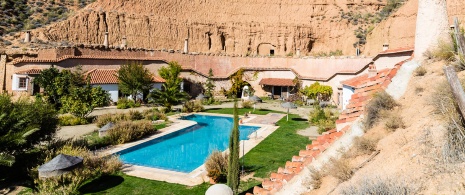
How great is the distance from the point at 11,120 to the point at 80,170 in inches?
110

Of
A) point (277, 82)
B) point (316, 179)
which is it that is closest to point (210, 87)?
point (277, 82)

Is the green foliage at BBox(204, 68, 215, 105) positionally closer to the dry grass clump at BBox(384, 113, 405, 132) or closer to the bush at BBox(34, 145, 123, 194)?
the bush at BBox(34, 145, 123, 194)

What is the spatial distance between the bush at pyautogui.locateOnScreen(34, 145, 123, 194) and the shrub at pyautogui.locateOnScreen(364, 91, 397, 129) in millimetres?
7742

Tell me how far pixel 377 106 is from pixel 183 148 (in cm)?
1146

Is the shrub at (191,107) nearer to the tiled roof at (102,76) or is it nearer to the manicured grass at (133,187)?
the tiled roof at (102,76)

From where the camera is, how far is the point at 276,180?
18.3ft

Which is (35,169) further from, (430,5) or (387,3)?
(387,3)

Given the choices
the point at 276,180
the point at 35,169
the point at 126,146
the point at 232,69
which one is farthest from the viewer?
the point at 232,69

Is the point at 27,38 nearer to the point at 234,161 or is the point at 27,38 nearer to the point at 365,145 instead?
the point at 234,161

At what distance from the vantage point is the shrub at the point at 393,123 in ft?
15.5

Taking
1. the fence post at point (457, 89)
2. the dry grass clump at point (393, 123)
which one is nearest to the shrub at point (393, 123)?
the dry grass clump at point (393, 123)

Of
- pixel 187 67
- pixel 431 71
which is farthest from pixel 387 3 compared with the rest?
pixel 431 71

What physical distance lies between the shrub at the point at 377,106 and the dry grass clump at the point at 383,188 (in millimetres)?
1848

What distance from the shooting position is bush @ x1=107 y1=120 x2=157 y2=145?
14.6m
